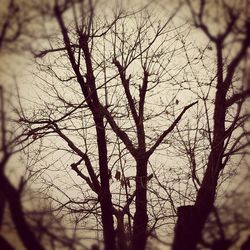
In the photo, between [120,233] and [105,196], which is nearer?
[105,196]

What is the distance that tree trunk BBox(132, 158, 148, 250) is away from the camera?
5.43m

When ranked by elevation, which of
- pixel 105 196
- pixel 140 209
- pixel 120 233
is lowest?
pixel 120 233

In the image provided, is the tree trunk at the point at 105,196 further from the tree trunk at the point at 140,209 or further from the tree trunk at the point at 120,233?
the tree trunk at the point at 140,209

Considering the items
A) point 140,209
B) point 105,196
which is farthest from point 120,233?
point 105,196

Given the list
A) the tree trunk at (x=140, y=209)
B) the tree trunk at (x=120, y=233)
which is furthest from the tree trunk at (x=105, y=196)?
the tree trunk at (x=140, y=209)

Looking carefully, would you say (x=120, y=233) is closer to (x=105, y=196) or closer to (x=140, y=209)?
(x=140, y=209)

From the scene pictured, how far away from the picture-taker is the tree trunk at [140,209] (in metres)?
5.43

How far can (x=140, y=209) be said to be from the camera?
233 inches

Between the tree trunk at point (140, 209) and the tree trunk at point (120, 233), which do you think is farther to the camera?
the tree trunk at point (140, 209)

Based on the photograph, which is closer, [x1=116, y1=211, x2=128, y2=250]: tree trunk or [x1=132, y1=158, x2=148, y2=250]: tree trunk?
[x1=116, y1=211, x2=128, y2=250]: tree trunk

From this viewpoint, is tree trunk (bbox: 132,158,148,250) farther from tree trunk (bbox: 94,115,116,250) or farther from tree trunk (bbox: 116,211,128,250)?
tree trunk (bbox: 94,115,116,250)

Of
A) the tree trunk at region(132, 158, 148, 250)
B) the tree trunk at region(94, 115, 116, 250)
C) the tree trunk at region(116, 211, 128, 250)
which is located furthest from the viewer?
the tree trunk at region(132, 158, 148, 250)

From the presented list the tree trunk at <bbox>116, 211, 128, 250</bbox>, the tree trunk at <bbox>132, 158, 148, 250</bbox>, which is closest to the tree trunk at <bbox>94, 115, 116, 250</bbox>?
the tree trunk at <bbox>116, 211, 128, 250</bbox>

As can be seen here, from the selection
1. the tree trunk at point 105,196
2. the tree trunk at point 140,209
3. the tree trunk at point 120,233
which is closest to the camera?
the tree trunk at point 105,196
